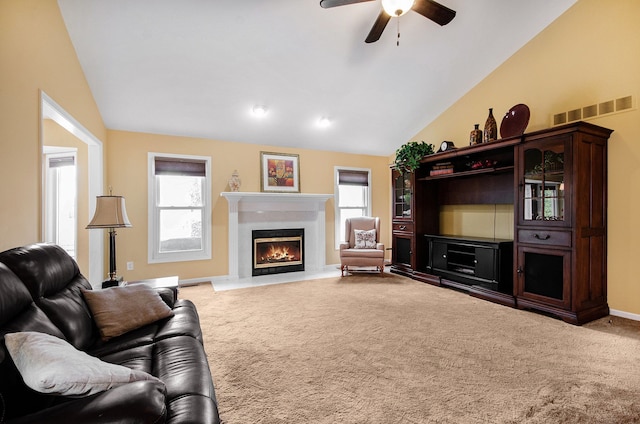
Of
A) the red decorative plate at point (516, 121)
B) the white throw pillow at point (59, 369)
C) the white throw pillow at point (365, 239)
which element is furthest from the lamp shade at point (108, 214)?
the red decorative plate at point (516, 121)

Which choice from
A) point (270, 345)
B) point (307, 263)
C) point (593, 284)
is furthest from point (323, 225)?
point (593, 284)

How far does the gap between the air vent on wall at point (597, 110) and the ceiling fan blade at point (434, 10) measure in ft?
6.81

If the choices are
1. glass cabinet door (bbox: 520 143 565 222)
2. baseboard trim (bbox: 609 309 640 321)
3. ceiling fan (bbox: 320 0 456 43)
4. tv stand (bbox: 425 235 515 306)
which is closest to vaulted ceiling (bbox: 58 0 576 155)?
ceiling fan (bbox: 320 0 456 43)

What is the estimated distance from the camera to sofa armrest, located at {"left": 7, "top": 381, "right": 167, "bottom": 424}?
82 cm

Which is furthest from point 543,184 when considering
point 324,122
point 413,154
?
point 324,122

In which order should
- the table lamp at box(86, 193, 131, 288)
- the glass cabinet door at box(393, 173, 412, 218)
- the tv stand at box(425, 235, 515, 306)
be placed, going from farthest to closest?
1. the glass cabinet door at box(393, 173, 412, 218)
2. the tv stand at box(425, 235, 515, 306)
3. the table lamp at box(86, 193, 131, 288)

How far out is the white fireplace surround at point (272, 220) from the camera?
5.05 meters

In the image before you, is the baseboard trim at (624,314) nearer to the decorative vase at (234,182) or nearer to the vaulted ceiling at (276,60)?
the vaulted ceiling at (276,60)

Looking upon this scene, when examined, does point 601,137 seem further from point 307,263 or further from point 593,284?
point 307,263

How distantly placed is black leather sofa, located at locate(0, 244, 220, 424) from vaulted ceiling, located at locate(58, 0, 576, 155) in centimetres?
244

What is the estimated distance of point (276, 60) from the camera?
374 cm

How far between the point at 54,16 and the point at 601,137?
5.48m

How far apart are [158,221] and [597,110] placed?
585 centimetres

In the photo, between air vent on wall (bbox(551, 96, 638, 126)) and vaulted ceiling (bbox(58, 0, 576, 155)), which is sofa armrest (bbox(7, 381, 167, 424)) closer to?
vaulted ceiling (bbox(58, 0, 576, 155))
